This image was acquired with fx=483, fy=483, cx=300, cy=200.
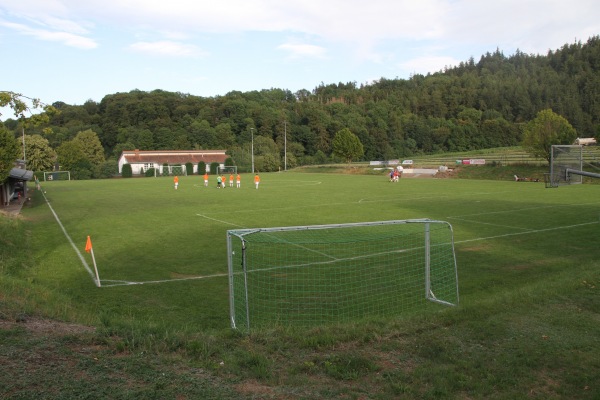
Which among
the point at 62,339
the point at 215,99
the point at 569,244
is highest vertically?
the point at 215,99

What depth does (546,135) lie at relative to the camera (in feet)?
184

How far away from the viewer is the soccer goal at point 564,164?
47.6 ft

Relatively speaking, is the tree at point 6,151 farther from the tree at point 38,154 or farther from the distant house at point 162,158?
the tree at point 38,154

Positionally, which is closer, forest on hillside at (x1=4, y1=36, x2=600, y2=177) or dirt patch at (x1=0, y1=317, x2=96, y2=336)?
dirt patch at (x1=0, y1=317, x2=96, y2=336)

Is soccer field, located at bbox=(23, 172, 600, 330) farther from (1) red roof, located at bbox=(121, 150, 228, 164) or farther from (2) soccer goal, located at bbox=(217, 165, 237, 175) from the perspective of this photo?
(1) red roof, located at bbox=(121, 150, 228, 164)

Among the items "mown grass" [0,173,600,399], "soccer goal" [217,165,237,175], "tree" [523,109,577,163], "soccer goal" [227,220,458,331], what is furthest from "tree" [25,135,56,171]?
"soccer goal" [227,220,458,331]

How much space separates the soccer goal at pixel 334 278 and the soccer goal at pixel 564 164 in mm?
3860

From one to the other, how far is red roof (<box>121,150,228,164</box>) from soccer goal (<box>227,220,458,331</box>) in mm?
87718

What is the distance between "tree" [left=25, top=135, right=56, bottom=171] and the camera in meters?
88.6

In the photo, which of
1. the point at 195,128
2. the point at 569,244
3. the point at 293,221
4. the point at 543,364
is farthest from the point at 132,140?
the point at 543,364

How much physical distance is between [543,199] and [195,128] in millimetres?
99995

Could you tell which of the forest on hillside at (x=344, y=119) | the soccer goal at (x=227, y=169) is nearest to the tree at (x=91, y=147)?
the forest on hillside at (x=344, y=119)

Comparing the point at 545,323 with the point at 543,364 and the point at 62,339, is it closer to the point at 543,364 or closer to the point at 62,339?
the point at 543,364

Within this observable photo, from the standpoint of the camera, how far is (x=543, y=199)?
31797 millimetres
